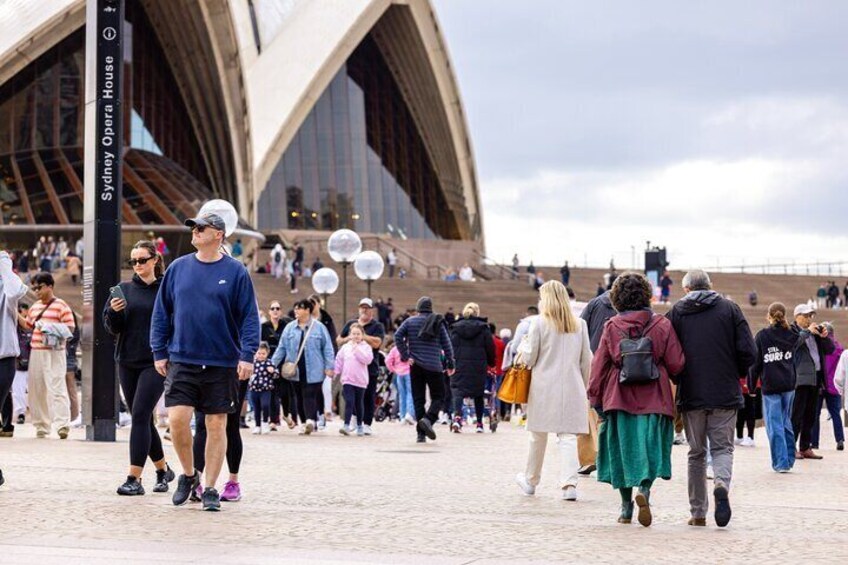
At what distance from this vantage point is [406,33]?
5481 cm

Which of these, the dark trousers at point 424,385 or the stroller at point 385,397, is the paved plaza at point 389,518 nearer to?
the dark trousers at point 424,385

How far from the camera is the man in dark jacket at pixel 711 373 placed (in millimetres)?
7852

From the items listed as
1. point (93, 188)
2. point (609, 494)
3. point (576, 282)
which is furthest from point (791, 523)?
point (576, 282)

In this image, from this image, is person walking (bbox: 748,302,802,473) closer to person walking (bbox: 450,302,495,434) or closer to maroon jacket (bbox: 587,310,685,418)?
maroon jacket (bbox: 587,310,685,418)

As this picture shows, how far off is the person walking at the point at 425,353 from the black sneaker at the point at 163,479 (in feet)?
20.1

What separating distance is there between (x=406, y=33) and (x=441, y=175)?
7153 mm

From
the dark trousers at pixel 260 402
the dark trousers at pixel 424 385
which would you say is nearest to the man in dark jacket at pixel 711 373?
the dark trousers at pixel 424 385

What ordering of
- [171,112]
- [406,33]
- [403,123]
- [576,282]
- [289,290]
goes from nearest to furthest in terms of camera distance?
[289,290], [576,282], [171,112], [406,33], [403,123]

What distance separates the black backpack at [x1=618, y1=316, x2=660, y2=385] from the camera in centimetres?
773

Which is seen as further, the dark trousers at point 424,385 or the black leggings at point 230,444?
the dark trousers at point 424,385

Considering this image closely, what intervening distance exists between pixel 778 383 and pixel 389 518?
522 centimetres

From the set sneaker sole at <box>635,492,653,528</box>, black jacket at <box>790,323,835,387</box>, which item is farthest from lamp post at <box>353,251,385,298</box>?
sneaker sole at <box>635,492,653,528</box>

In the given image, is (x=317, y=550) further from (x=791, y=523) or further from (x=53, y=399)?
(x=53, y=399)

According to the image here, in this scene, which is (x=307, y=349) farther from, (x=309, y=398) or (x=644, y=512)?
(x=644, y=512)
